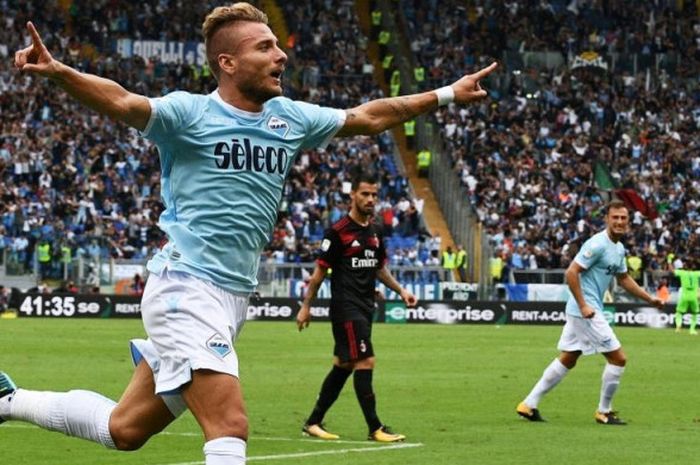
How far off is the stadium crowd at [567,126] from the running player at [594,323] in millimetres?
29535

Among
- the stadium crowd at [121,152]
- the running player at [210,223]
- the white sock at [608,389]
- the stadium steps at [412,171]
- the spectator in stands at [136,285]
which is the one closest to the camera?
the running player at [210,223]

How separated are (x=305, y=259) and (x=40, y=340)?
15.9 m

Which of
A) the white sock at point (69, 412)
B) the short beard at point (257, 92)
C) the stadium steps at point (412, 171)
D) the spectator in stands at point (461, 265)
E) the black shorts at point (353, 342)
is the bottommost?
the white sock at point (69, 412)

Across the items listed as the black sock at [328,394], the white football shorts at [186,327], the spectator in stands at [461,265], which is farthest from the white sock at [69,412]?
the spectator in stands at [461,265]

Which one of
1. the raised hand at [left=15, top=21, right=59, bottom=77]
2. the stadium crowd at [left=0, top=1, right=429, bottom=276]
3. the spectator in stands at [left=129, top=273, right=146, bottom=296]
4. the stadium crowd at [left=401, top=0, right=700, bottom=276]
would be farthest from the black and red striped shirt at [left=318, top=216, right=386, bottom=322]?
the stadium crowd at [left=401, top=0, right=700, bottom=276]

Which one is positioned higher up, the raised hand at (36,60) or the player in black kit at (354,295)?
the raised hand at (36,60)

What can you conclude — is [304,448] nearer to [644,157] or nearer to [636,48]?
[644,157]

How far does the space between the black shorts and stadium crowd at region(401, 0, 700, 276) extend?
31.9 metres

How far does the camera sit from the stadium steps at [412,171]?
5038cm

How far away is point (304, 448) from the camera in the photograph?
13430 millimetres

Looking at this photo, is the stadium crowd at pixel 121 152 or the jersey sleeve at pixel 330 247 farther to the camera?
the stadium crowd at pixel 121 152

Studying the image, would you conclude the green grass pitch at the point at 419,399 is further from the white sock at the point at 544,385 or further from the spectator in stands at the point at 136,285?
the spectator in stands at the point at 136,285

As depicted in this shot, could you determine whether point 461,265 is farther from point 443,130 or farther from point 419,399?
point 419,399

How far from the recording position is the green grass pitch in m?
13.0
